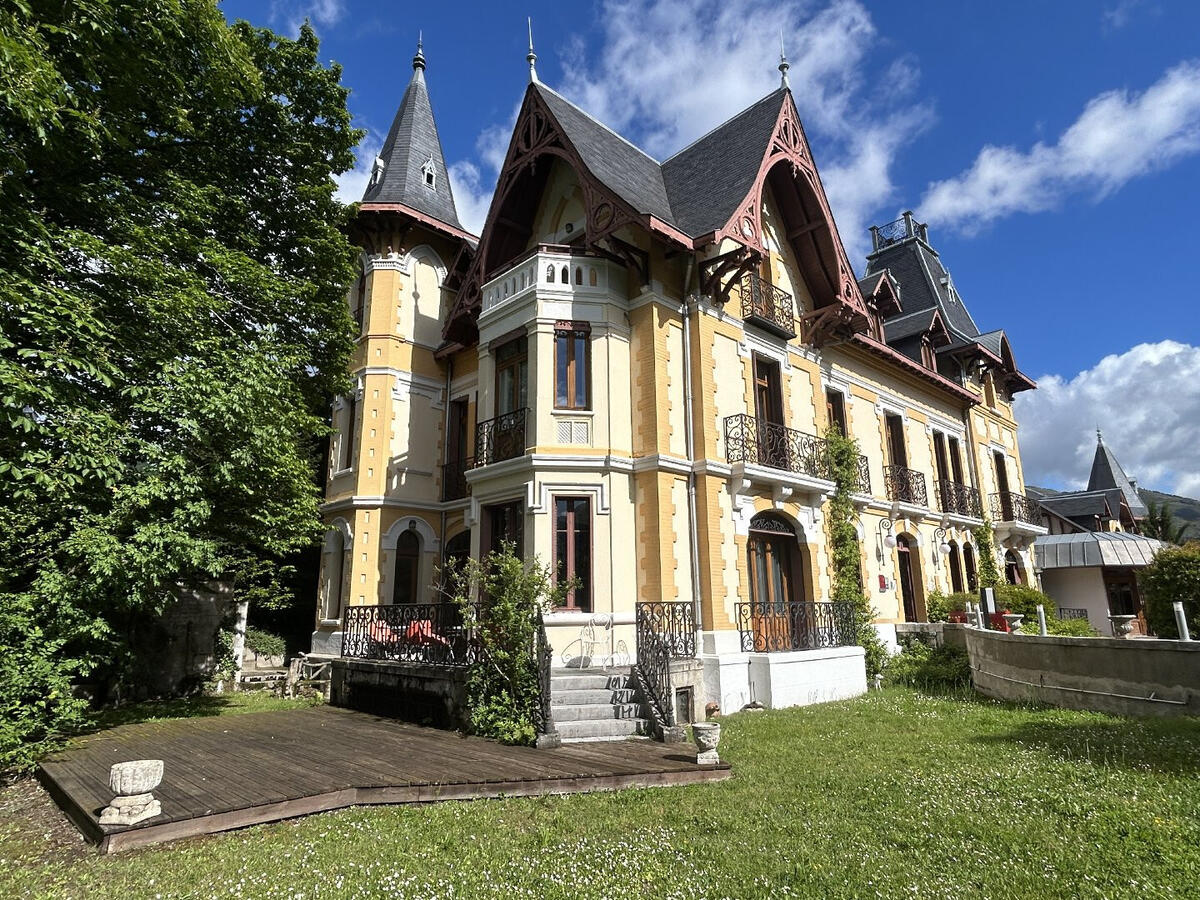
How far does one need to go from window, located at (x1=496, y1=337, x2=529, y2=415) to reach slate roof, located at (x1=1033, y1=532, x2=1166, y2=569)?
21756mm

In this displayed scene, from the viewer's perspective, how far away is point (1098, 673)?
10.0 m

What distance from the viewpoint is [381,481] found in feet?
54.7

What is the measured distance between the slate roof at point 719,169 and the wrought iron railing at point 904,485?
365 inches

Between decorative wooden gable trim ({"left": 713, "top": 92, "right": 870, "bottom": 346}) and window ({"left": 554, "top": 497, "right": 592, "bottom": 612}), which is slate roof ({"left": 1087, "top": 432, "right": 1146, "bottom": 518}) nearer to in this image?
decorative wooden gable trim ({"left": 713, "top": 92, "right": 870, "bottom": 346})

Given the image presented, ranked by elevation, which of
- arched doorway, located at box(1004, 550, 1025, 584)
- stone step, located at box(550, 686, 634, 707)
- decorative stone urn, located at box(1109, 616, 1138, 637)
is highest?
arched doorway, located at box(1004, 550, 1025, 584)

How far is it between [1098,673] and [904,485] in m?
9.30

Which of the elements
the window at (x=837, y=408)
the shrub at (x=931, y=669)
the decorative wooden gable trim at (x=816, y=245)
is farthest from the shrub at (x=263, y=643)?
the decorative wooden gable trim at (x=816, y=245)

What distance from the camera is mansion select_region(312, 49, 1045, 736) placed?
40.5 feet

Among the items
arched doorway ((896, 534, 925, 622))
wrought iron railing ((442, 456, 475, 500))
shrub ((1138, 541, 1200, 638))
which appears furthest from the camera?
arched doorway ((896, 534, 925, 622))

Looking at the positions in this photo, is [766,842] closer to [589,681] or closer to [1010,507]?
[589,681]

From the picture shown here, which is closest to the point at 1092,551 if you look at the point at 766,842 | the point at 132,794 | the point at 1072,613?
the point at 1072,613

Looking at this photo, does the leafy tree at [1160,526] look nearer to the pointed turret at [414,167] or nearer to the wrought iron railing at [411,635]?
the pointed turret at [414,167]

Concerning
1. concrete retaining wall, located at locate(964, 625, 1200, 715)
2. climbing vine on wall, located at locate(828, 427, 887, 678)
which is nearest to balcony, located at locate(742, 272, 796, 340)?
climbing vine on wall, located at locate(828, 427, 887, 678)

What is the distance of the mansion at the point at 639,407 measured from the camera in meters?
12.4
